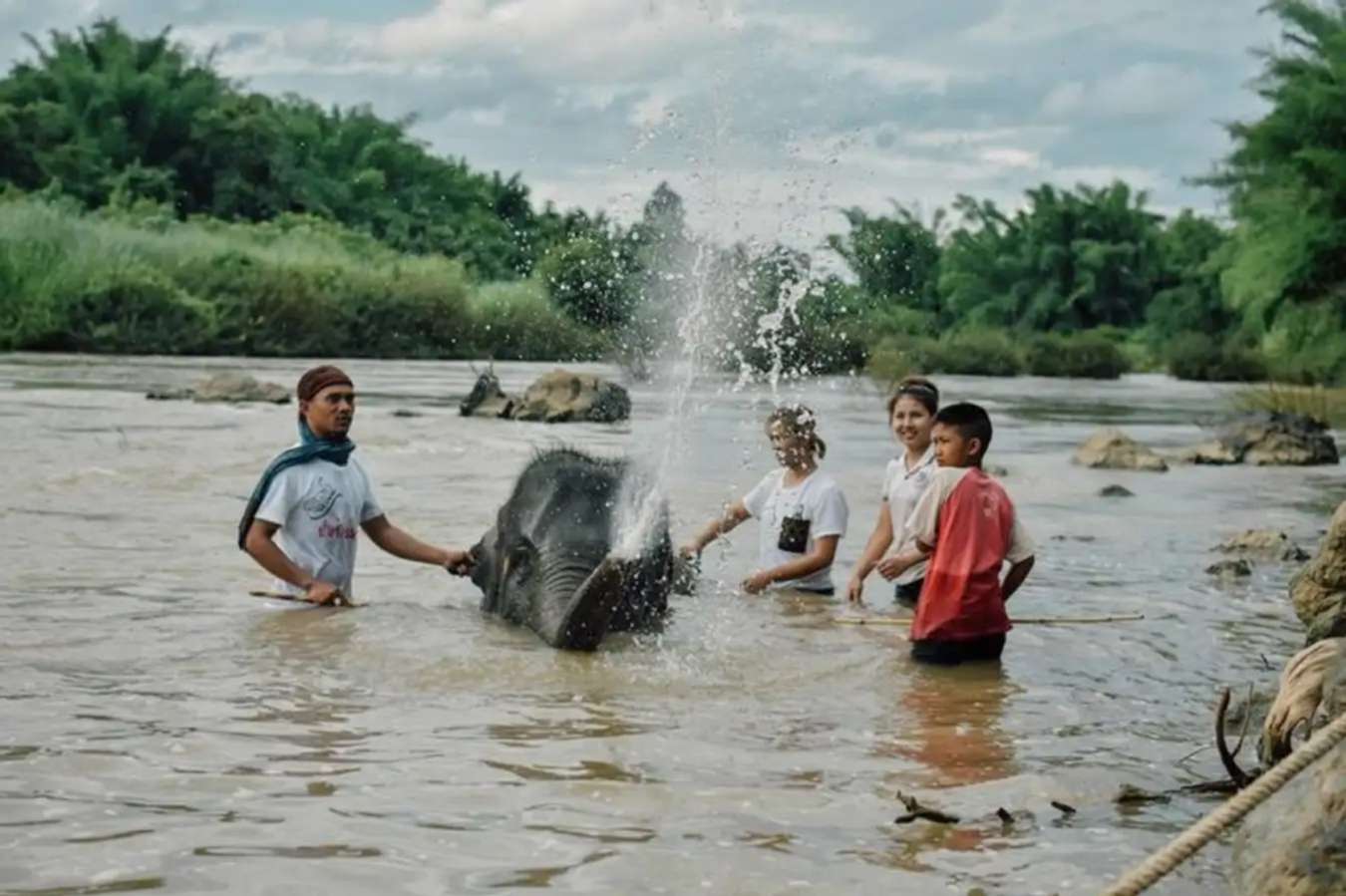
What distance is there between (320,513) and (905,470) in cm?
289

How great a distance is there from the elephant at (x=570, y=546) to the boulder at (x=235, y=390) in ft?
65.2

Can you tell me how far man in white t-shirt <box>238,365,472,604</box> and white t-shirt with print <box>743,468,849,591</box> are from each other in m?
2.13

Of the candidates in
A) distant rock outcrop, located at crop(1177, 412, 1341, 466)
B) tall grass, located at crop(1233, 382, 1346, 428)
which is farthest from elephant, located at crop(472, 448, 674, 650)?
tall grass, located at crop(1233, 382, 1346, 428)

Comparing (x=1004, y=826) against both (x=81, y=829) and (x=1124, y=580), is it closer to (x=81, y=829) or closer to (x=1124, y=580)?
(x=81, y=829)

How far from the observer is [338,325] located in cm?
5262

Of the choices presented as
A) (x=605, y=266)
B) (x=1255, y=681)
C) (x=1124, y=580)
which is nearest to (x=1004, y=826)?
(x=1255, y=681)

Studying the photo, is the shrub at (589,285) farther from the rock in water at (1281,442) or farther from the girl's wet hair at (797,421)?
the girl's wet hair at (797,421)

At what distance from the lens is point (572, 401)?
27438mm

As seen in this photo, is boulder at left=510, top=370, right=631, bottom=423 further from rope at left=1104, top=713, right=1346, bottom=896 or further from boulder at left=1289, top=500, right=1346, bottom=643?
rope at left=1104, top=713, right=1346, bottom=896

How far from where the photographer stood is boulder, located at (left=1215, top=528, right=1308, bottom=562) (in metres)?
12.6

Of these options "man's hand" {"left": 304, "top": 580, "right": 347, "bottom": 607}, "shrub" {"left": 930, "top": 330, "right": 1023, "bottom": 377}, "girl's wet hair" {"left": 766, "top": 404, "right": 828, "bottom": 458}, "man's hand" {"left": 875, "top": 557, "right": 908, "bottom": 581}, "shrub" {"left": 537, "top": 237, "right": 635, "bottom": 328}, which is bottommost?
"man's hand" {"left": 304, "top": 580, "right": 347, "bottom": 607}

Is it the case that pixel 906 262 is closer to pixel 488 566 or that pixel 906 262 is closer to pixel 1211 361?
pixel 1211 361

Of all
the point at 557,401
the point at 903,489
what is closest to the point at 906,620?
the point at 903,489

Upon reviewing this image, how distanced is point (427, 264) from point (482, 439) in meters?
35.8
